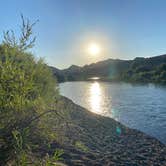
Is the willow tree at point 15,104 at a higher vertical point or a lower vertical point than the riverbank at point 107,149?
higher

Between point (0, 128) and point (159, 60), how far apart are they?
562 ft

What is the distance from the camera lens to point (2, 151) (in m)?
6.68

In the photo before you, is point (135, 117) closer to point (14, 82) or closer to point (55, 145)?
point (55, 145)

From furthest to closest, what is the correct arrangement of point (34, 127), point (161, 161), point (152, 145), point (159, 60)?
point (159, 60), point (152, 145), point (161, 161), point (34, 127)

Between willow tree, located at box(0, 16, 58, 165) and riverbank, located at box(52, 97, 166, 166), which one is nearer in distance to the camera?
willow tree, located at box(0, 16, 58, 165)

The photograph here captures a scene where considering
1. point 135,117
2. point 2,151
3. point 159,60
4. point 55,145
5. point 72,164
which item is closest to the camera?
point 2,151

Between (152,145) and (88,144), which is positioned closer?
(88,144)

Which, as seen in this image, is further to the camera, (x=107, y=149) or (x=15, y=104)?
(x=107, y=149)

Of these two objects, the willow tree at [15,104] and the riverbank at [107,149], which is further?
the riverbank at [107,149]

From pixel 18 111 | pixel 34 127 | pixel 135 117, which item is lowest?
pixel 135 117

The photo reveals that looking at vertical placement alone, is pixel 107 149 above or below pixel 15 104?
below

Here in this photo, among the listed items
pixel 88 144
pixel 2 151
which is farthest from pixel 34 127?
pixel 88 144

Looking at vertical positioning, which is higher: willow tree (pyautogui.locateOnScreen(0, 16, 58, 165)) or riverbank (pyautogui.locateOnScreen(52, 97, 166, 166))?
willow tree (pyautogui.locateOnScreen(0, 16, 58, 165))

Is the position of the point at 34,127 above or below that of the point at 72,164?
above
